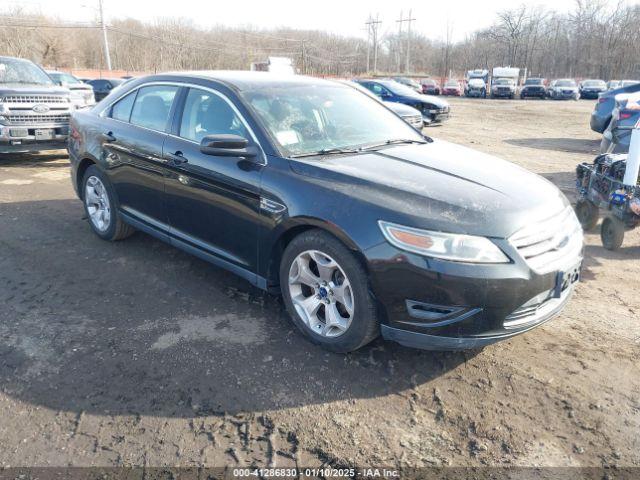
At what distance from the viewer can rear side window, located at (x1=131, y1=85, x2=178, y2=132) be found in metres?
4.27

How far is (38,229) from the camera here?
561cm

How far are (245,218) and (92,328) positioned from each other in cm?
131

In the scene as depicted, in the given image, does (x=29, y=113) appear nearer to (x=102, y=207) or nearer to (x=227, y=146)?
(x=102, y=207)

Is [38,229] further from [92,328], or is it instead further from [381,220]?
[381,220]

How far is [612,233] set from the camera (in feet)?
17.0

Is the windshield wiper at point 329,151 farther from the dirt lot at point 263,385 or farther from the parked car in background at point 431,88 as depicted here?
the parked car in background at point 431,88

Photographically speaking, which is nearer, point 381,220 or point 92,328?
point 381,220

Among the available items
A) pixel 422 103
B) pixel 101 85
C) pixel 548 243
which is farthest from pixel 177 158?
pixel 101 85

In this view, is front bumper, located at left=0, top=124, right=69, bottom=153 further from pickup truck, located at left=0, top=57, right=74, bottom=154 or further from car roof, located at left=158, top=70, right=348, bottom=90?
car roof, located at left=158, top=70, right=348, bottom=90

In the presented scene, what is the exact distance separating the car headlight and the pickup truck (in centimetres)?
862

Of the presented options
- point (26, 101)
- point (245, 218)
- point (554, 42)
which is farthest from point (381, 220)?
point (554, 42)

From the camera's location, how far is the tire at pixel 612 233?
5.10 meters

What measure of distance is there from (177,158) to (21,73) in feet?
26.7

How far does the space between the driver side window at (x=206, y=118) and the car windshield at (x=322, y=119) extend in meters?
0.18
